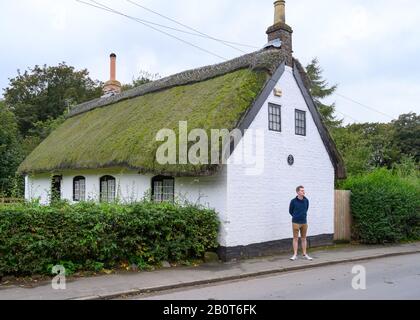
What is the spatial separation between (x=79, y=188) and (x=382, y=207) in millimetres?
12265

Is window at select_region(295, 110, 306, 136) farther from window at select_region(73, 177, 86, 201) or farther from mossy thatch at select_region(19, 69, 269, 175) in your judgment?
window at select_region(73, 177, 86, 201)

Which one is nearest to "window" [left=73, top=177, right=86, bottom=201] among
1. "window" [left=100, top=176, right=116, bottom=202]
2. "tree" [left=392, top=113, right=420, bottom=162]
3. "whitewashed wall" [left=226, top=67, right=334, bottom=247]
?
"window" [left=100, top=176, right=116, bottom=202]

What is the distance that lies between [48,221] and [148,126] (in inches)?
242

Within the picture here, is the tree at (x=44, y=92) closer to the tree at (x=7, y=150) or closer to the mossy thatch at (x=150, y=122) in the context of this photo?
the tree at (x=7, y=150)

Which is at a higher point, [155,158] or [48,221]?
[155,158]

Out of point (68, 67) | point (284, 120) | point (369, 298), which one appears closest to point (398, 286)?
point (369, 298)

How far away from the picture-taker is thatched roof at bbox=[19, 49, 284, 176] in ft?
38.4

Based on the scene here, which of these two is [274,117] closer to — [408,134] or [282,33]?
[282,33]

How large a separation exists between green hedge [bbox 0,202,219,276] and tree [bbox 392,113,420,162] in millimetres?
Result: 39310

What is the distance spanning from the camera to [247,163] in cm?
1160

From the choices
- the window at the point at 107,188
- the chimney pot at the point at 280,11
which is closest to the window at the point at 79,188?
the window at the point at 107,188

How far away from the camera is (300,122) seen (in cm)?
1366

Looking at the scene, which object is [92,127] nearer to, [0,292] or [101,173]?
[101,173]
